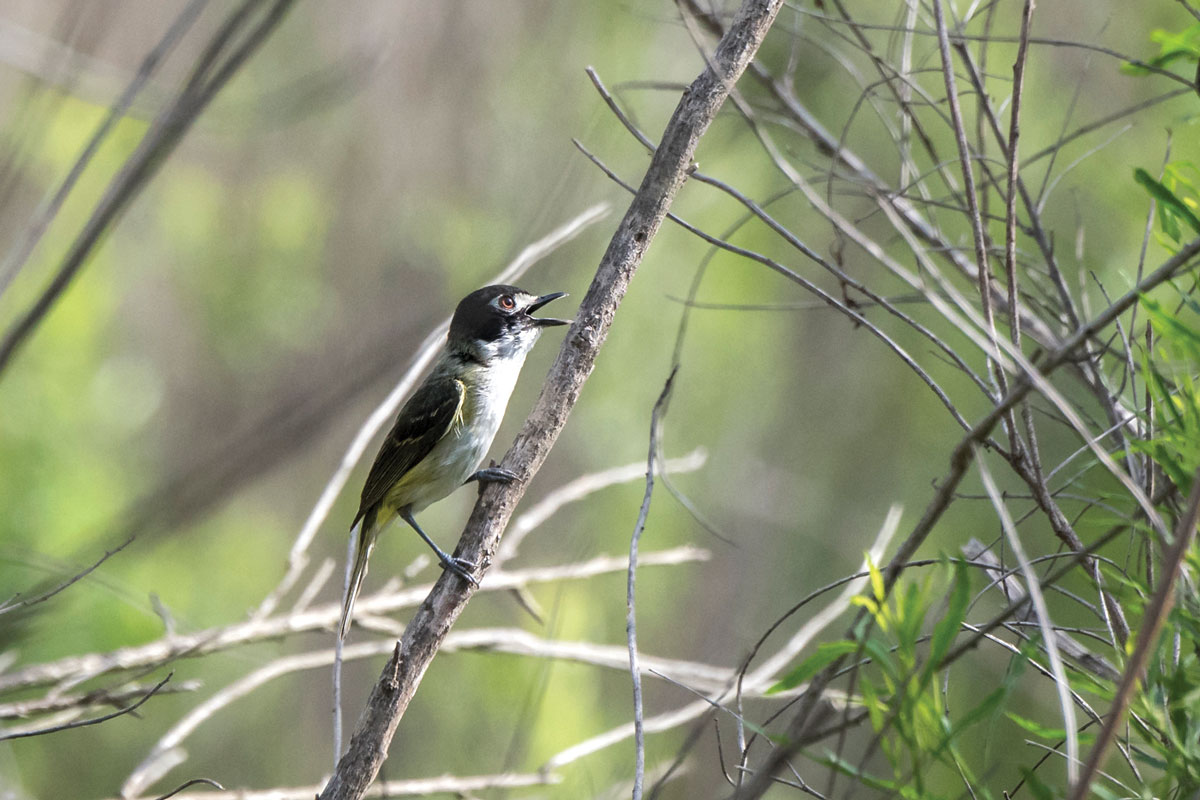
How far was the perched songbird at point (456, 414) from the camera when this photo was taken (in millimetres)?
4262

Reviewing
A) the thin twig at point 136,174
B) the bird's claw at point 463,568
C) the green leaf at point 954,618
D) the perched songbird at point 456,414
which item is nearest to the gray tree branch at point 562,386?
the bird's claw at point 463,568

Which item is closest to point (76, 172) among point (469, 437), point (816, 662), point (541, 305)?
point (816, 662)

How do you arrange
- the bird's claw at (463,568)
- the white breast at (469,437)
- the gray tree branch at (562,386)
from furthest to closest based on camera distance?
the white breast at (469,437)
the bird's claw at (463,568)
the gray tree branch at (562,386)

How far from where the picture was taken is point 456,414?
428 cm

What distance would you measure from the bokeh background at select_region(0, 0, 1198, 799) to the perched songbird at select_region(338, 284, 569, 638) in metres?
0.68

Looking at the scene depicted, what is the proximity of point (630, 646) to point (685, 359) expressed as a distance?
18.9 ft

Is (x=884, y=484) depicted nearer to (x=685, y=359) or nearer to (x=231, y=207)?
(x=685, y=359)

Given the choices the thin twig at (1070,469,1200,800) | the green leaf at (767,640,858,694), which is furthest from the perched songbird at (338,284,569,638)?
the thin twig at (1070,469,1200,800)

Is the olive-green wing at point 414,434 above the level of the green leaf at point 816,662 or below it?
above

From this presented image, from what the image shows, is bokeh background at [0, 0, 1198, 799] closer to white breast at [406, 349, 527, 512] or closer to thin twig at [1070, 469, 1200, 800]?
white breast at [406, 349, 527, 512]

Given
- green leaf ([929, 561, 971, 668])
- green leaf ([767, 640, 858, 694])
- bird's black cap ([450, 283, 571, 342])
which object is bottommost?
green leaf ([767, 640, 858, 694])

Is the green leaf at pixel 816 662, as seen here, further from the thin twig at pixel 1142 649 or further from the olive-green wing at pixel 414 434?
the olive-green wing at pixel 414 434

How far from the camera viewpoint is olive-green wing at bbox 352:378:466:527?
4.30 m

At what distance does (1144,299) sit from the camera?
1276 mm
